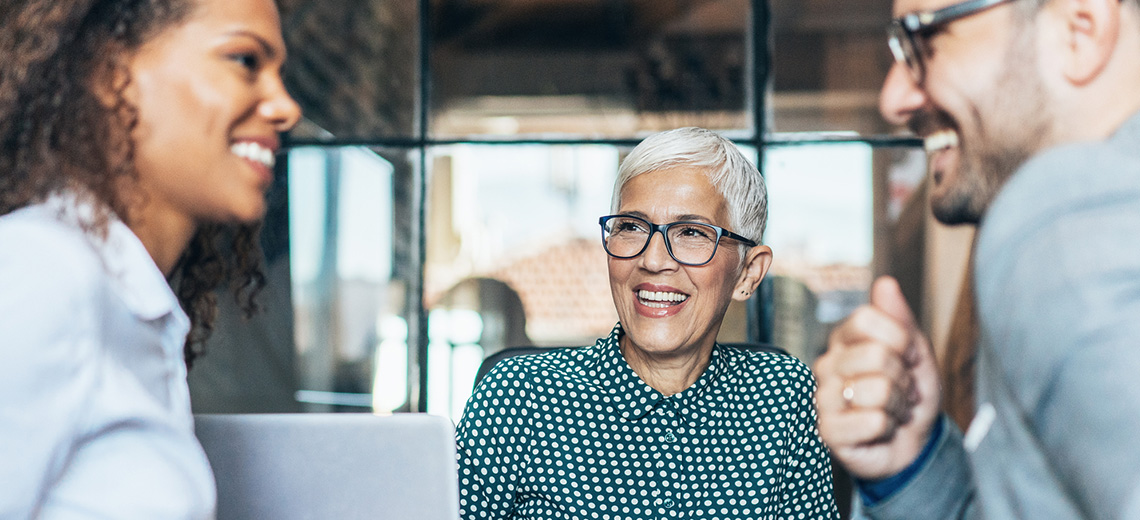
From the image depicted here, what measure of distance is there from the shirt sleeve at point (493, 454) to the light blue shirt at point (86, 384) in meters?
0.61

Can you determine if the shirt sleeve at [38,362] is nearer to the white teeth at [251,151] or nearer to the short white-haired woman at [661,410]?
the white teeth at [251,151]

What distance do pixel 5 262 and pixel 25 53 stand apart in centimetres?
→ 27

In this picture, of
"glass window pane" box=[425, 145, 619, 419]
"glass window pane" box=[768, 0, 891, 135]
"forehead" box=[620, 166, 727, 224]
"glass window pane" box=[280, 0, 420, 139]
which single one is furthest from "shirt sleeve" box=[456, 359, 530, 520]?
"glass window pane" box=[425, 145, 619, 419]

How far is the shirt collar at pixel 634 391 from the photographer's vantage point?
1.34 meters

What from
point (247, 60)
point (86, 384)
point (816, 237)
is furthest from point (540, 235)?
point (86, 384)

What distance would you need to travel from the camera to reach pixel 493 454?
4.30 ft

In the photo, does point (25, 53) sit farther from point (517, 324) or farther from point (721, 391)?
point (517, 324)

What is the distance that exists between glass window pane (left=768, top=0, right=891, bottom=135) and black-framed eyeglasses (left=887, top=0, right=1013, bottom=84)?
416 centimetres

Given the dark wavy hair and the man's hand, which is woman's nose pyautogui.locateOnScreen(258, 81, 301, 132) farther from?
the man's hand

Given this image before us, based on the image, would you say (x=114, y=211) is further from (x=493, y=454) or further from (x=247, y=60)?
(x=493, y=454)

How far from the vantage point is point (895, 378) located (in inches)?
18.6

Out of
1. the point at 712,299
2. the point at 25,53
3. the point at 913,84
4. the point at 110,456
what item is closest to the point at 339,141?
the point at 712,299

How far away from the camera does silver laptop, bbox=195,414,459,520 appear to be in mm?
855

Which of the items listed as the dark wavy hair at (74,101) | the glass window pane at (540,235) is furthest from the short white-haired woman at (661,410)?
the glass window pane at (540,235)
